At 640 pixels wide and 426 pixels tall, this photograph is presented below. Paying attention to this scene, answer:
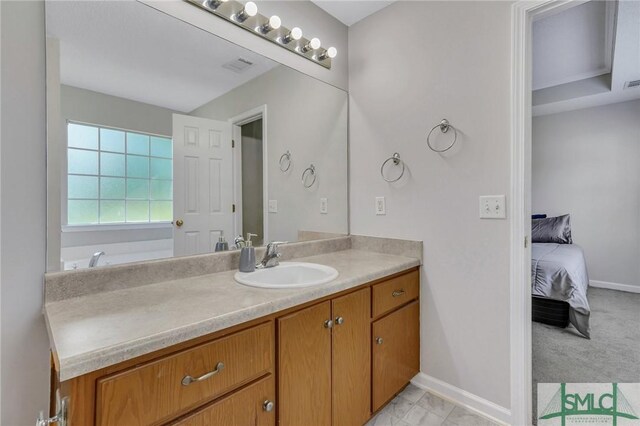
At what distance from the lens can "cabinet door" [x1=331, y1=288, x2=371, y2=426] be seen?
51.1 inches

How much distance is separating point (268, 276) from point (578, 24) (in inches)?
124

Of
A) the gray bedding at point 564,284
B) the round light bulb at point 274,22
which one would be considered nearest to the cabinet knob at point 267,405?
the round light bulb at point 274,22

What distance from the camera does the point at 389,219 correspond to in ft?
6.43

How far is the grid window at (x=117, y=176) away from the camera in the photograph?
3.77 feet

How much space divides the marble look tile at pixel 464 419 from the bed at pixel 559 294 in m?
1.55

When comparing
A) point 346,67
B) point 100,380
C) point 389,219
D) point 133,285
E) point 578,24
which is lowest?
point 100,380

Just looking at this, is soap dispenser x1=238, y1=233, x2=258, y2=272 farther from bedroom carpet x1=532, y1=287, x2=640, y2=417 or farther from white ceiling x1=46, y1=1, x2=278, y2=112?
bedroom carpet x1=532, y1=287, x2=640, y2=417

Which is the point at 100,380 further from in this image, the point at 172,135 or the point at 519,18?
the point at 519,18

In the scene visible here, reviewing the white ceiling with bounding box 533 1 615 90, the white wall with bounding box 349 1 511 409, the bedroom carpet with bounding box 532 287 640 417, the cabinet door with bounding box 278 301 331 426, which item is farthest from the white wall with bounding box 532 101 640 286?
the cabinet door with bounding box 278 301 331 426

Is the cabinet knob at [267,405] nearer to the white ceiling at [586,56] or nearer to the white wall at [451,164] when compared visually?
the white wall at [451,164]

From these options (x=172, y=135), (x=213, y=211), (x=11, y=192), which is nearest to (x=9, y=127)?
(x=11, y=192)

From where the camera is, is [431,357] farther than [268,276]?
Yes

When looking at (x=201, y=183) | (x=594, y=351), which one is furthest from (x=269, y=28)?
(x=594, y=351)

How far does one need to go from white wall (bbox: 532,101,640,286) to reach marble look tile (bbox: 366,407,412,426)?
13.1ft
